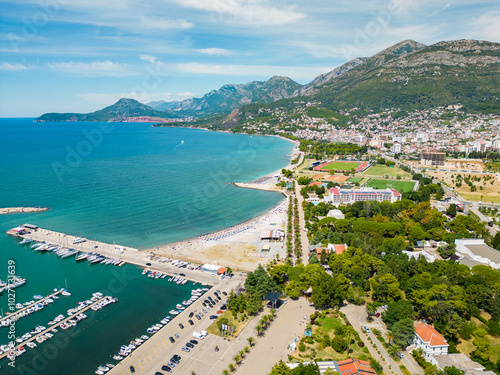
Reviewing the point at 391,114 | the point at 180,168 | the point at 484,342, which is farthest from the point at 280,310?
the point at 391,114

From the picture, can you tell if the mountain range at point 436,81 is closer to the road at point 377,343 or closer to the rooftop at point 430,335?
the road at point 377,343

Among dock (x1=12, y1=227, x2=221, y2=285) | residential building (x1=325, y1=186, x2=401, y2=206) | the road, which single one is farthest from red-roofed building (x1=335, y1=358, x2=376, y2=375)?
residential building (x1=325, y1=186, x2=401, y2=206)

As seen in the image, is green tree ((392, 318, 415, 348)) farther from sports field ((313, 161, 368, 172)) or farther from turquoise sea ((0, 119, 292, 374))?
sports field ((313, 161, 368, 172))

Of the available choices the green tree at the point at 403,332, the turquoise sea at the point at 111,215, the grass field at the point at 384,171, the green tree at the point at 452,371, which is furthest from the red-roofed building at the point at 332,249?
the grass field at the point at 384,171

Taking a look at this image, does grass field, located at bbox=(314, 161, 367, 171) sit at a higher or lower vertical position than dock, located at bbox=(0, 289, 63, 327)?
higher

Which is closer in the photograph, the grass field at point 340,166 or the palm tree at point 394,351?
the palm tree at point 394,351

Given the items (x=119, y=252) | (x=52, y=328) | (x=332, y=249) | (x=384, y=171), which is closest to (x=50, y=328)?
(x=52, y=328)
